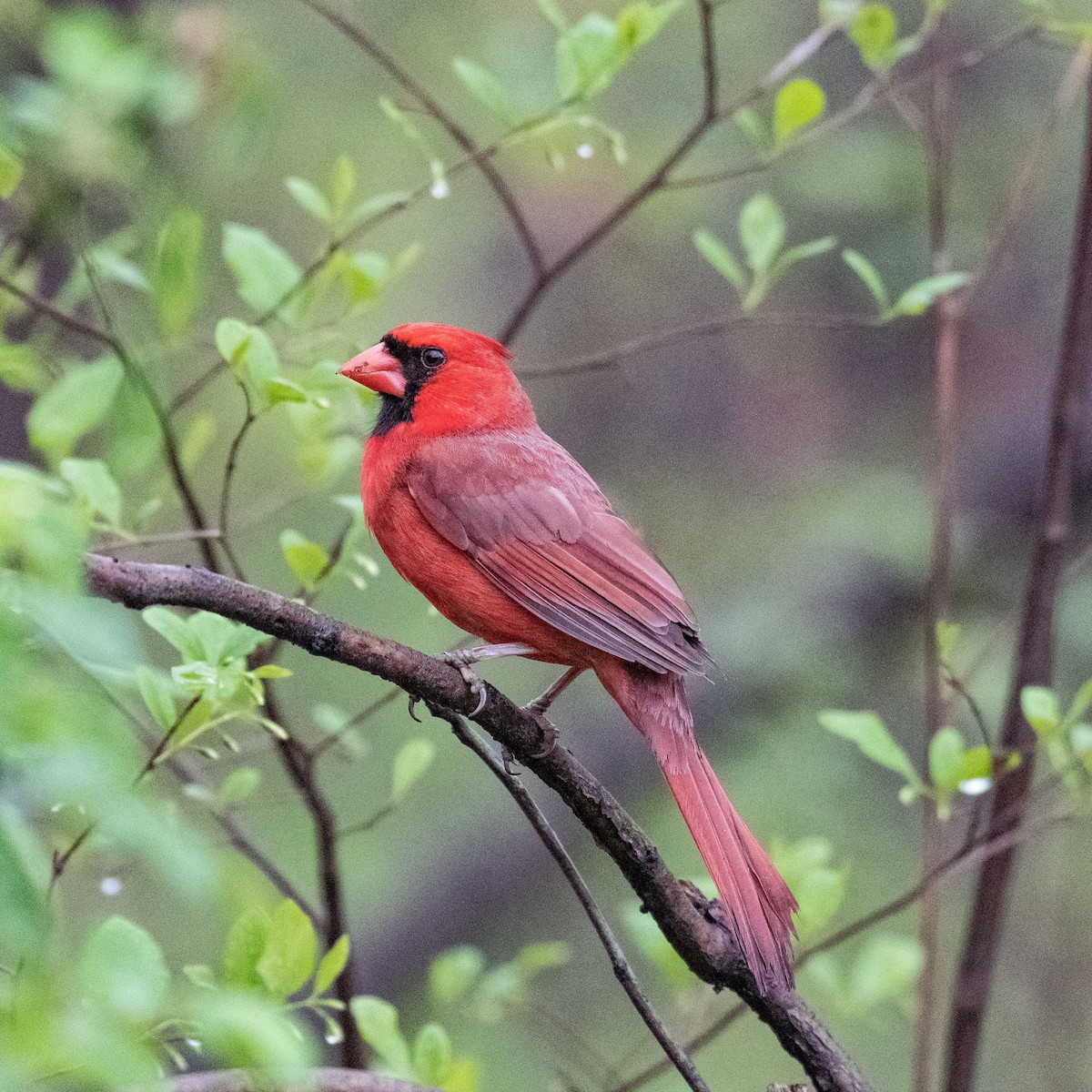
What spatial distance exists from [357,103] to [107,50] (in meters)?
3.06

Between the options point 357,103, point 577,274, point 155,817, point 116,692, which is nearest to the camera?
point 155,817

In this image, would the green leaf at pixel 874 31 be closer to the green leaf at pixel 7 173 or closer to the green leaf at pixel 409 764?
the green leaf at pixel 409 764

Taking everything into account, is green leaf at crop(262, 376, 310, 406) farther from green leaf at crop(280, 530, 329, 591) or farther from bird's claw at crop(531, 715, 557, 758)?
bird's claw at crop(531, 715, 557, 758)

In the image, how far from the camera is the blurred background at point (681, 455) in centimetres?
441

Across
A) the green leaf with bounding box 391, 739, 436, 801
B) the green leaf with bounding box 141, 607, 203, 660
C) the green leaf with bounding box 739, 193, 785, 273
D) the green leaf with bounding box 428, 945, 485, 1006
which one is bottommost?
the green leaf with bounding box 428, 945, 485, 1006

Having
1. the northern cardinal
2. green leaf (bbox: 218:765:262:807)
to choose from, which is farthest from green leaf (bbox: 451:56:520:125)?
green leaf (bbox: 218:765:262:807)

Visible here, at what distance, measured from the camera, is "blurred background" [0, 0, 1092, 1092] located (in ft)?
14.5

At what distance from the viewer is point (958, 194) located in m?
5.27

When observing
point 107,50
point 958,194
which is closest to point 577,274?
point 958,194

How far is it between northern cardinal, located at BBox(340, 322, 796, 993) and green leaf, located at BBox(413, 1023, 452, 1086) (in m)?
0.46

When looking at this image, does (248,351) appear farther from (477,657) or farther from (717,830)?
(717,830)

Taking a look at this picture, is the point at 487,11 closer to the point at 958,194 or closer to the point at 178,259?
the point at 958,194

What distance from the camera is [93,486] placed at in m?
1.97

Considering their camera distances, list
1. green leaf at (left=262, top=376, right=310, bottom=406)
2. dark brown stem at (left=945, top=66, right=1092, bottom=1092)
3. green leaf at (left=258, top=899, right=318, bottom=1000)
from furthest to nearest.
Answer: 1. dark brown stem at (left=945, top=66, right=1092, bottom=1092)
2. green leaf at (left=262, top=376, right=310, bottom=406)
3. green leaf at (left=258, top=899, right=318, bottom=1000)
